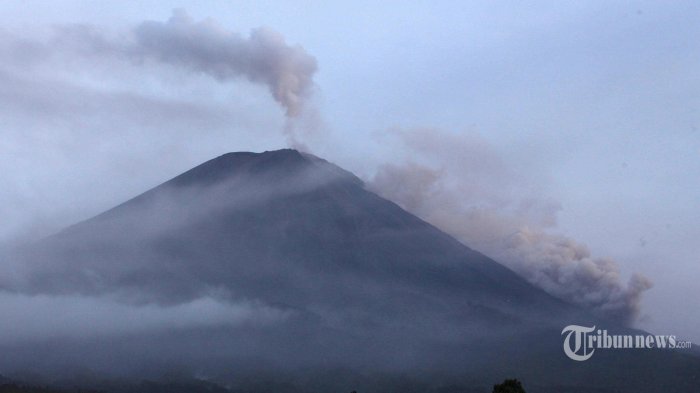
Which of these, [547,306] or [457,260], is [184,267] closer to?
[457,260]

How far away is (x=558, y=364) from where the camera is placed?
152375 millimetres

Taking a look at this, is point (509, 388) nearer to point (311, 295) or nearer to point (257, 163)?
point (311, 295)

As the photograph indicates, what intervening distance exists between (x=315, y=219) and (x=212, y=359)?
1431 inches

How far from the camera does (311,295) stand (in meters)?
174

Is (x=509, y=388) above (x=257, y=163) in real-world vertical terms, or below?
below

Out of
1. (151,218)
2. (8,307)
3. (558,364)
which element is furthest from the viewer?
(151,218)

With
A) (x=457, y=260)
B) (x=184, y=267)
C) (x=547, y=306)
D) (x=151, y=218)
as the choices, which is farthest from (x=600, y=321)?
(x=151, y=218)

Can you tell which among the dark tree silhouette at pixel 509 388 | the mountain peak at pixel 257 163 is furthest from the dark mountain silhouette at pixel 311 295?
the dark tree silhouette at pixel 509 388
